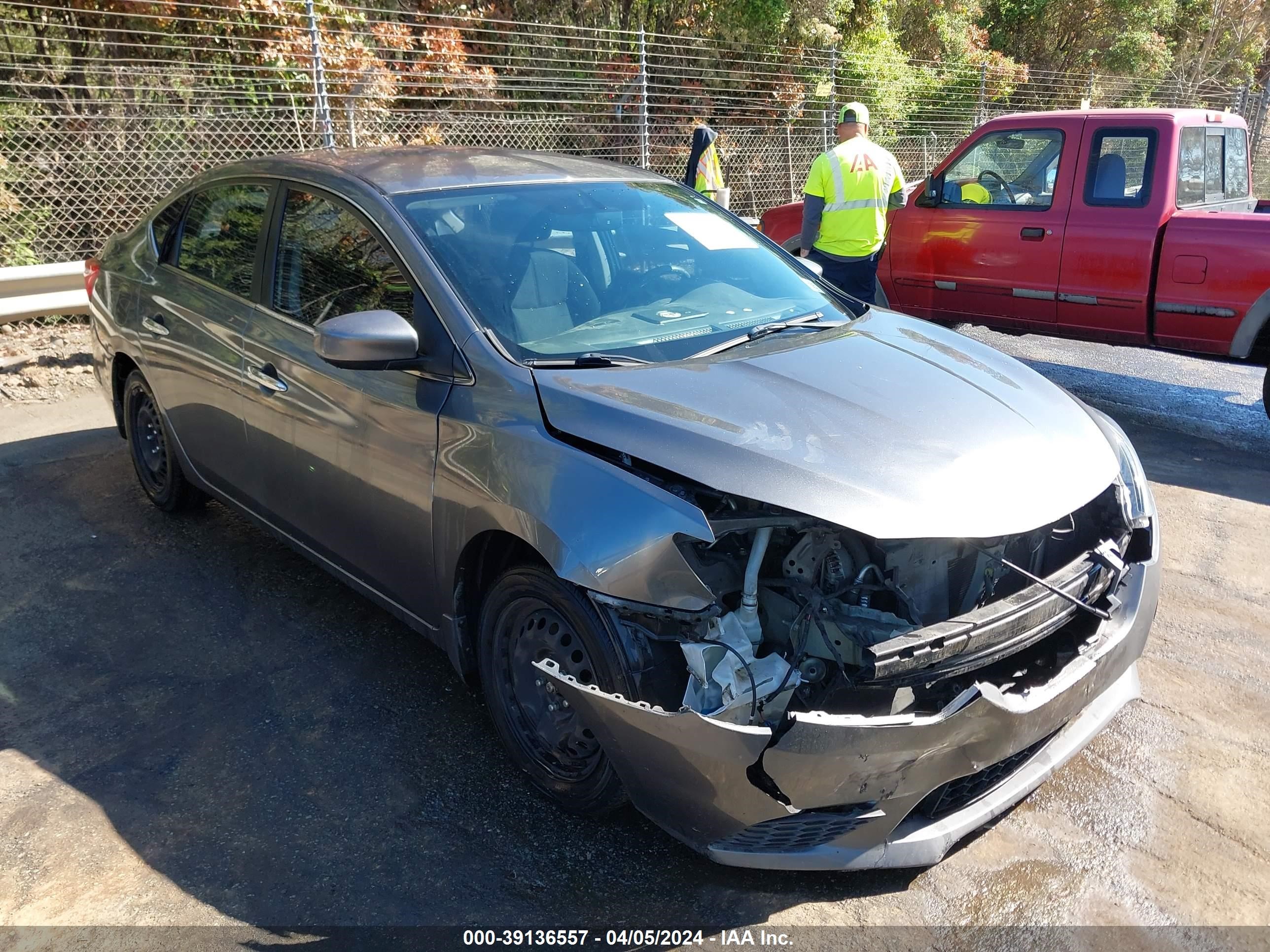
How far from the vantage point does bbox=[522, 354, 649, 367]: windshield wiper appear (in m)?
3.00

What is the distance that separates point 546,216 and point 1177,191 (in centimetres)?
510

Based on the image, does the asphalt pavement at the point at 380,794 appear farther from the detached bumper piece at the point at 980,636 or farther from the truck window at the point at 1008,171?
the truck window at the point at 1008,171

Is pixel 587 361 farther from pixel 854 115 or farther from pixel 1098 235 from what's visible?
pixel 1098 235

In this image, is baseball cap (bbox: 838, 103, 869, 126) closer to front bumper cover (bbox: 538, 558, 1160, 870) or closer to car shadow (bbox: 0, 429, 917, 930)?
car shadow (bbox: 0, 429, 917, 930)

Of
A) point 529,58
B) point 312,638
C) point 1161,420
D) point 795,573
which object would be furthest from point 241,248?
point 529,58

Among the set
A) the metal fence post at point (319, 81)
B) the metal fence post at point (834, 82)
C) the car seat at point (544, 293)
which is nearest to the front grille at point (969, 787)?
the car seat at point (544, 293)

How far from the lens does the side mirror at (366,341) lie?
9.77 ft

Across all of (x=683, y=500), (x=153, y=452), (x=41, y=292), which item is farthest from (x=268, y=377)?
(x=41, y=292)

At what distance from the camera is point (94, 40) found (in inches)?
373

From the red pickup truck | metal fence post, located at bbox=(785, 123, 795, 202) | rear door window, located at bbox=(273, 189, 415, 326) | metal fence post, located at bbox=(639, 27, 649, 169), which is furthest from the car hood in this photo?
metal fence post, located at bbox=(785, 123, 795, 202)

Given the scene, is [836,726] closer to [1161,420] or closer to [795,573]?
[795,573]

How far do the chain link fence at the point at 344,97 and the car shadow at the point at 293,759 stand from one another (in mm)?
5342

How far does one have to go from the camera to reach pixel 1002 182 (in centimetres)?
741

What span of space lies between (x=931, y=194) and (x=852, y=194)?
106cm
